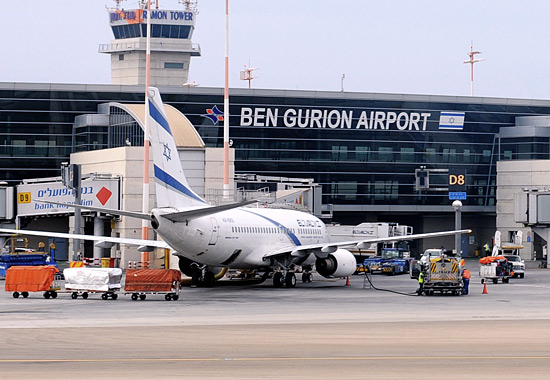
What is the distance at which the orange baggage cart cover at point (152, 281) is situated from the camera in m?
42.9

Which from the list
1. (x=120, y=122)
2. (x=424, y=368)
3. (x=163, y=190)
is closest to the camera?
(x=424, y=368)

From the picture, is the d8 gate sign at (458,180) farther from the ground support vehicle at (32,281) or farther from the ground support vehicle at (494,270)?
the ground support vehicle at (32,281)

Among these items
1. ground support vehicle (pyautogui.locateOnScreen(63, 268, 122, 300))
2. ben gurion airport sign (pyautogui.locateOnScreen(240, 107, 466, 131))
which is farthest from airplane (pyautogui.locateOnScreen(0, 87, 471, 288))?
ben gurion airport sign (pyautogui.locateOnScreen(240, 107, 466, 131))

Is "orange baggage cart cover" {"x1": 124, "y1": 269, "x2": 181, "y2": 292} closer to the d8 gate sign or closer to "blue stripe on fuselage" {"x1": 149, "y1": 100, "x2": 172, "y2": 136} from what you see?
"blue stripe on fuselage" {"x1": 149, "y1": 100, "x2": 172, "y2": 136}

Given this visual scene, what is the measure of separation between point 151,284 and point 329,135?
5888 centimetres

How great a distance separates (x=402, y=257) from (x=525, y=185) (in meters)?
30.6

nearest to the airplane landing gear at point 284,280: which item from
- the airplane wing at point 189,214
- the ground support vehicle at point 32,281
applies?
the airplane wing at point 189,214

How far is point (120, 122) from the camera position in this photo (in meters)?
83.6

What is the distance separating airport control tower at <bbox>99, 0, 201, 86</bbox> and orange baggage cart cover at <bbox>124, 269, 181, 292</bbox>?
3774 inches

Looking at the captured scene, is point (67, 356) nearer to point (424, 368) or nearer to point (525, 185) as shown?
point (424, 368)

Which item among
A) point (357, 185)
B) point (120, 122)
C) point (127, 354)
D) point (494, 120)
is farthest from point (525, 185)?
point (127, 354)

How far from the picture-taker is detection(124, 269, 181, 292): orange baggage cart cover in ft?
141

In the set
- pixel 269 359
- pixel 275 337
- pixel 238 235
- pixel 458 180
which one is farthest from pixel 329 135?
pixel 269 359

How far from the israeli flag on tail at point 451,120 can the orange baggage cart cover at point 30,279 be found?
6637cm
